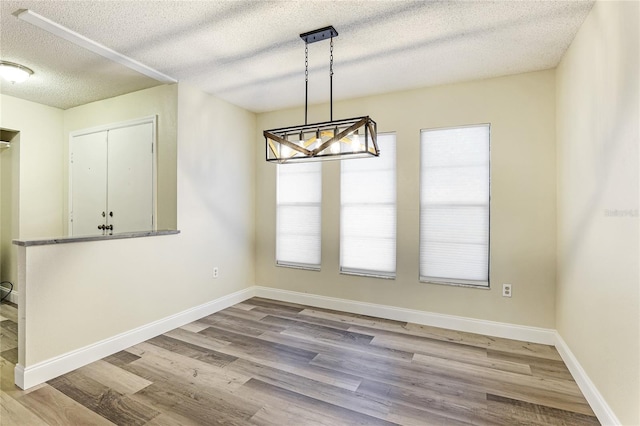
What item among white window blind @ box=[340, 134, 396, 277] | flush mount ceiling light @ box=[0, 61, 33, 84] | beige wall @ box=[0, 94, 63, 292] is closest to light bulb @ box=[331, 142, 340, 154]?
white window blind @ box=[340, 134, 396, 277]

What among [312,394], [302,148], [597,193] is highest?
[302,148]

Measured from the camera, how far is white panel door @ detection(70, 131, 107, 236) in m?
4.01

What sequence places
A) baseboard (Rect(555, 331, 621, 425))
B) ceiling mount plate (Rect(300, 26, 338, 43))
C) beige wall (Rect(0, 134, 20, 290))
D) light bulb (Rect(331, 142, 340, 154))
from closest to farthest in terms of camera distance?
baseboard (Rect(555, 331, 621, 425)) → light bulb (Rect(331, 142, 340, 154)) → ceiling mount plate (Rect(300, 26, 338, 43)) → beige wall (Rect(0, 134, 20, 290))

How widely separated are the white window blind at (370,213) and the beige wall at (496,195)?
3.7 inches

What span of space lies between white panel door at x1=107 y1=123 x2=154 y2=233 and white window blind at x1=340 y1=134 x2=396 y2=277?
2.29m

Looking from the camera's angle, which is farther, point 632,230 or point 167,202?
point 167,202

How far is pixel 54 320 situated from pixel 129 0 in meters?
2.42

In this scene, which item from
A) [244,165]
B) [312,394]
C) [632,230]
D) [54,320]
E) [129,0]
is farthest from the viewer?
[244,165]

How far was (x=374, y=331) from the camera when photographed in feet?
11.1

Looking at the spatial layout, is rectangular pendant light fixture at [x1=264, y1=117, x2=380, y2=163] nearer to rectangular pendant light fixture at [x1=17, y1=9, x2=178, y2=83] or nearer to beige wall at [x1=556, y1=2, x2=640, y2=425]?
beige wall at [x1=556, y1=2, x2=640, y2=425]

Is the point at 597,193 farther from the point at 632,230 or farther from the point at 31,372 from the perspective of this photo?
the point at 31,372

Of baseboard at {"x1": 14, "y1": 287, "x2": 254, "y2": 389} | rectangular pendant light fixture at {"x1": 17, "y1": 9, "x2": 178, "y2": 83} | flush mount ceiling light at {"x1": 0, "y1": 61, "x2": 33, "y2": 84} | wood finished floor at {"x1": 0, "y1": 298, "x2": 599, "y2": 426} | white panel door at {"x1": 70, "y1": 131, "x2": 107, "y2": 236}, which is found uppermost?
rectangular pendant light fixture at {"x1": 17, "y1": 9, "x2": 178, "y2": 83}

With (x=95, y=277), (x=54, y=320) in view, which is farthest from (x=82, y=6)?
(x=54, y=320)

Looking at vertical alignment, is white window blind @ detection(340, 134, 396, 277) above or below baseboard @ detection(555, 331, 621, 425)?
above
